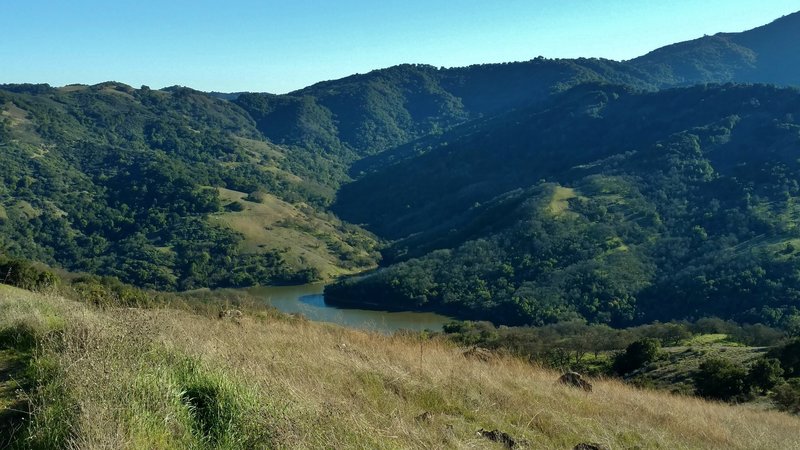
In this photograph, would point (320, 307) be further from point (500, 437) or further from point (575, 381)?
point (500, 437)

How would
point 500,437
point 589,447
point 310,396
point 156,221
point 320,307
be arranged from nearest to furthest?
point 310,396 → point 500,437 → point 589,447 → point 320,307 → point 156,221

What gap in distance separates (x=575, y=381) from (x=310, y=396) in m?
6.24

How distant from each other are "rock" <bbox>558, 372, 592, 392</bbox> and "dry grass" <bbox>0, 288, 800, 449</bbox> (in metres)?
0.17

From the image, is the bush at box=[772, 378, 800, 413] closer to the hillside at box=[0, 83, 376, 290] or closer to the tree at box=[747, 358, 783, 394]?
the tree at box=[747, 358, 783, 394]

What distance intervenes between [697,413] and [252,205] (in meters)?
141

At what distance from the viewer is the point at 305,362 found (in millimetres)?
6469

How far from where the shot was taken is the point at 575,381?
391 inches

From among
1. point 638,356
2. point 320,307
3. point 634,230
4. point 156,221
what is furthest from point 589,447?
point 156,221

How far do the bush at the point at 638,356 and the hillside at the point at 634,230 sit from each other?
4471 cm

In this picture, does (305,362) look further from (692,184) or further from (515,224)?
(692,184)

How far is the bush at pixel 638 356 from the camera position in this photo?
104 feet

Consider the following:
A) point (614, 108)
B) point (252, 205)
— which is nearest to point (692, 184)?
point (614, 108)

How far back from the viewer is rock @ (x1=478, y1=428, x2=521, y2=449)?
5512 mm

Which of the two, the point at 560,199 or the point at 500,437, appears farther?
the point at 560,199
